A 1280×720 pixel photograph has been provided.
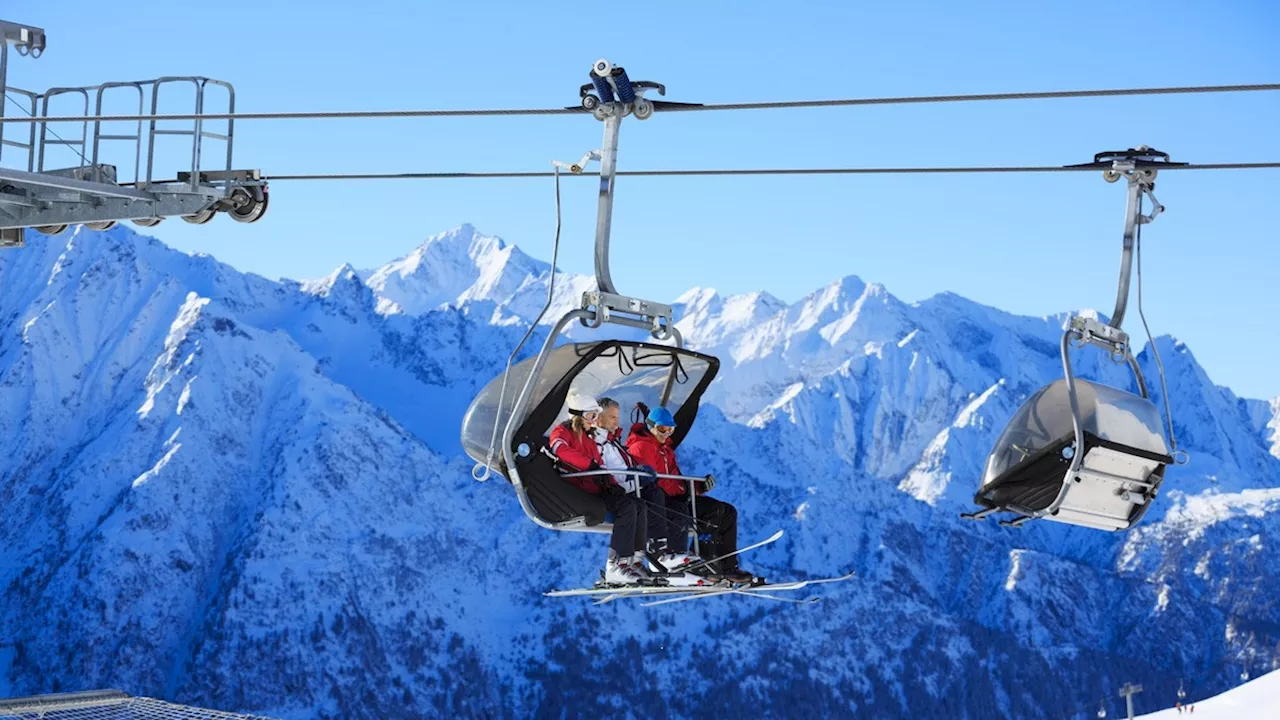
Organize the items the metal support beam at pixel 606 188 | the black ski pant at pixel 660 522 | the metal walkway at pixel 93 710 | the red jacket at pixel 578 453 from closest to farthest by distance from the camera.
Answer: the metal support beam at pixel 606 188
the red jacket at pixel 578 453
the black ski pant at pixel 660 522
the metal walkway at pixel 93 710

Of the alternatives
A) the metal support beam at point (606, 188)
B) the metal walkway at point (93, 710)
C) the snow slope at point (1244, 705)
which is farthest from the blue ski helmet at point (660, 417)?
the snow slope at point (1244, 705)

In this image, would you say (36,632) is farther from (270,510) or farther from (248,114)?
(248,114)

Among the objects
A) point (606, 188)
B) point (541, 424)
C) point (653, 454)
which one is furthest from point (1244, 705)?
point (606, 188)

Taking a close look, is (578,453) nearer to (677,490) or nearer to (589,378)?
(589,378)

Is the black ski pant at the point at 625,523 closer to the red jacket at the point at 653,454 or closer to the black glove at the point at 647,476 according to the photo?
the black glove at the point at 647,476

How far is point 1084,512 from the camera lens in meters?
13.3

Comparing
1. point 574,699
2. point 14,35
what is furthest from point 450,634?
point 14,35

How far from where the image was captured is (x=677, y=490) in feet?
48.2

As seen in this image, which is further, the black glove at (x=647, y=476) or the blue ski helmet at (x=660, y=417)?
the blue ski helmet at (x=660, y=417)

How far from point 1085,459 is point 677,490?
3.37 m

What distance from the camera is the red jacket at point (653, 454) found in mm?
14391

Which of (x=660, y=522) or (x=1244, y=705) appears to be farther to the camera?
(x=1244, y=705)

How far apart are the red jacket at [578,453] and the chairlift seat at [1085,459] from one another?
9.85 ft

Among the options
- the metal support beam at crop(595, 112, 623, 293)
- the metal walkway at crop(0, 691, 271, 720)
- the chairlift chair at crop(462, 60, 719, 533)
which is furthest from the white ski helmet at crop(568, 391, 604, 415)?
the metal walkway at crop(0, 691, 271, 720)
